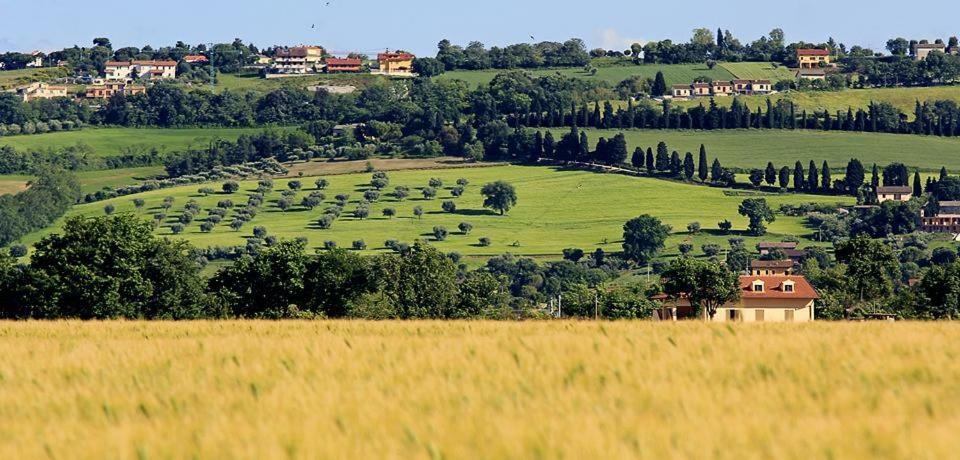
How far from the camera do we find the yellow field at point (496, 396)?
2097 centimetres

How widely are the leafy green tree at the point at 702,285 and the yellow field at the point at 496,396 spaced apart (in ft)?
230

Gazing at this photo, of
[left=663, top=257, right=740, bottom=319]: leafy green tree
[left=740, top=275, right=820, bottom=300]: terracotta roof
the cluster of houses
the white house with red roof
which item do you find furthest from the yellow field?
[left=740, top=275, right=820, bottom=300]: terracotta roof

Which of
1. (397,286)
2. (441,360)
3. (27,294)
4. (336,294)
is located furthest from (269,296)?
(441,360)

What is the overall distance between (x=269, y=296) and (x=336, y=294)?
11.7 feet

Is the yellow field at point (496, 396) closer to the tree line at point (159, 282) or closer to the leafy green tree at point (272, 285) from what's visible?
the tree line at point (159, 282)

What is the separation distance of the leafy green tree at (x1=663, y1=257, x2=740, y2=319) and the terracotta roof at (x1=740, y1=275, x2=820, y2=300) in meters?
6.65

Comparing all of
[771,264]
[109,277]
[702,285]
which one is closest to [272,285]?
[109,277]

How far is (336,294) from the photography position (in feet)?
285

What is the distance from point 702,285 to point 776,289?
1353 cm

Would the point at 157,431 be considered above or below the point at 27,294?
above

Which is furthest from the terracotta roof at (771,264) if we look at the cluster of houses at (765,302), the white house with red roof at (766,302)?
the white house with red roof at (766,302)

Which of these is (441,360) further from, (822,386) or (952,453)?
(952,453)

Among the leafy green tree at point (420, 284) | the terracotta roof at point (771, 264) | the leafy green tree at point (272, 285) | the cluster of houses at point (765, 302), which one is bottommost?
the terracotta roof at point (771, 264)

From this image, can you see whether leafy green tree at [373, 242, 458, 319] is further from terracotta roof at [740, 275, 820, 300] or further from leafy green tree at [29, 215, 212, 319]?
terracotta roof at [740, 275, 820, 300]
